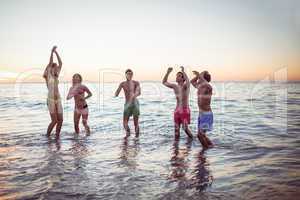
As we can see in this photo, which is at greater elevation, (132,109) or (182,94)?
(182,94)

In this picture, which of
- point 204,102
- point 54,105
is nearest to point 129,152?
point 204,102

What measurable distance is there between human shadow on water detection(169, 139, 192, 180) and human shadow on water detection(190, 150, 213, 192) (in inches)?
8.6

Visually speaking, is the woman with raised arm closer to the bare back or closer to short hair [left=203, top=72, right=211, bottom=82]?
the bare back

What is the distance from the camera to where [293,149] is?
8383mm

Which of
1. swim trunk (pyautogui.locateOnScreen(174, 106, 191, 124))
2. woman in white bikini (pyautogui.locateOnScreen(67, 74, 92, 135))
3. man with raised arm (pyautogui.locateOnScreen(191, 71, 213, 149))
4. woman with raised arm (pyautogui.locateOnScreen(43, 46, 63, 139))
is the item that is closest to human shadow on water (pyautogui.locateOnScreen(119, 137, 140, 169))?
swim trunk (pyautogui.locateOnScreen(174, 106, 191, 124))

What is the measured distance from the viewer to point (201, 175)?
588 centimetres

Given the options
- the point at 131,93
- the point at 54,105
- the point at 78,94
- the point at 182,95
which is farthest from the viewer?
the point at 78,94

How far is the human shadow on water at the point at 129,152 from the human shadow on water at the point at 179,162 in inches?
34.9

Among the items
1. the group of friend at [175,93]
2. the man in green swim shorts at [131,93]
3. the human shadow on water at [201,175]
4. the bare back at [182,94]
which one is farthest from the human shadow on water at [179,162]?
the man in green swim shorts at [131,93]

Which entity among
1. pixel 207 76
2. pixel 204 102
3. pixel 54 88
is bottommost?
pixel 204 102

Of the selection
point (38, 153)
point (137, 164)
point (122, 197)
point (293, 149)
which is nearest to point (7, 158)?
point (38, 153)

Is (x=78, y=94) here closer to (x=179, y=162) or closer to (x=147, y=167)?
(x=147, y=167)

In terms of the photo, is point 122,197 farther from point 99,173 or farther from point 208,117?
point 208,117

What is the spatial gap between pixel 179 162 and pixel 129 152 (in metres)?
1.55
